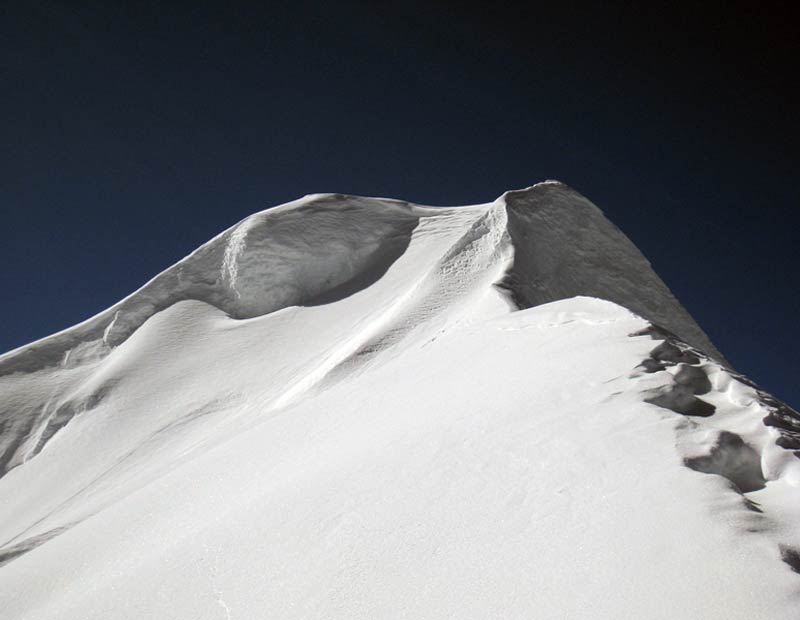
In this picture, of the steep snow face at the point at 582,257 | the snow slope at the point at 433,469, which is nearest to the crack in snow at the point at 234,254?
the snow slope at the point at 433,469

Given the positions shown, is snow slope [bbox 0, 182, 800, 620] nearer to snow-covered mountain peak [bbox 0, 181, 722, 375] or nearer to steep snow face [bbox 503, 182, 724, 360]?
steep snow face [bbox 503, 182, 724, 360]

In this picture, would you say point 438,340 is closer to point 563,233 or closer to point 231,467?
point 231,467

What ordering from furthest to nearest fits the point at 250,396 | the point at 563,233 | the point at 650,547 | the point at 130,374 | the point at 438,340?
the point at 563,233 → the point at 130,374 → the point at 250,396 → the point at 438,340 → the point at 650,547

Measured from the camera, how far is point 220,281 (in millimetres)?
12094

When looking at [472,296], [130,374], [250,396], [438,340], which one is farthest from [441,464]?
[130,374]

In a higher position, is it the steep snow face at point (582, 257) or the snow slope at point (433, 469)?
the snow slope at point (433, 469)

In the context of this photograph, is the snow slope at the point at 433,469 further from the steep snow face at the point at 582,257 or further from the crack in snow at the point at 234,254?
the crack in snow at the point at 234,254

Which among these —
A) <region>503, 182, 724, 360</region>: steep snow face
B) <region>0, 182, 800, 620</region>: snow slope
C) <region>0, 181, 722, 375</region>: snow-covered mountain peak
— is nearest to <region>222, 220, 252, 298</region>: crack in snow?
<region>0, 181, 722, 375</region>: snow-covered mountain peak

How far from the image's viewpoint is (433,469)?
3.51m

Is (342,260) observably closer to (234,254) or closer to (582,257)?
(234,254)

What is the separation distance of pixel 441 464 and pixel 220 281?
9.44 m

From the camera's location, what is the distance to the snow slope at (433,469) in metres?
2.34

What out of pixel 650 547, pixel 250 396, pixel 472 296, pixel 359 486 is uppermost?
pixel 650 547

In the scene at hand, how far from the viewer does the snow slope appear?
234 centimetres
